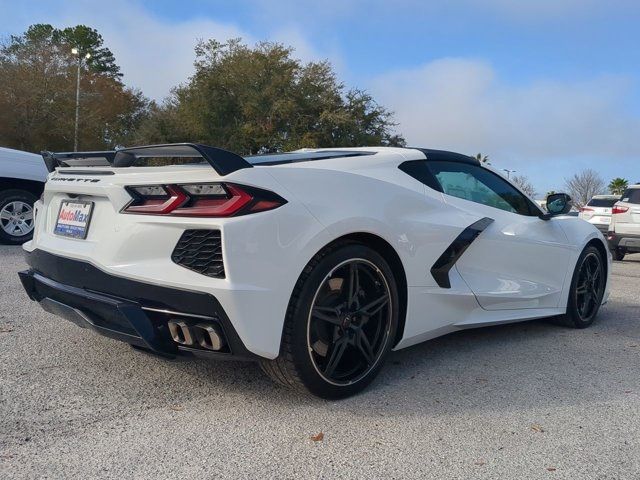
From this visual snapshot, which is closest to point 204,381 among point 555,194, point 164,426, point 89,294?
point 164,426

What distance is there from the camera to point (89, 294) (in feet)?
9.59

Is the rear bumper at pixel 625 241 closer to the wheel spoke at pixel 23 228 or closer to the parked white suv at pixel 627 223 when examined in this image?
the parked white suv at pixel 627 223

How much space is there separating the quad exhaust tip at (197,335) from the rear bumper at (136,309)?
20 millimetres

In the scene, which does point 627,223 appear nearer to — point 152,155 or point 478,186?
point 478,186

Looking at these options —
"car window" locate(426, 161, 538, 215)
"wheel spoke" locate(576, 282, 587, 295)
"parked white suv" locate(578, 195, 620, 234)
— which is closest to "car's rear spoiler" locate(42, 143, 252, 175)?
"car window" locate(426, 161, 538, 215)

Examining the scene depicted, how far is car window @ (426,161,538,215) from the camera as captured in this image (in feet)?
12.8

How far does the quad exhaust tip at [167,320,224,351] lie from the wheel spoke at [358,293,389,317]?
2.76ft

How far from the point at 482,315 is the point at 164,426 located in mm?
2224

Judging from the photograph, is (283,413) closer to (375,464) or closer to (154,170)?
(375,464)

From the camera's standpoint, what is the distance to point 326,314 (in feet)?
10.0

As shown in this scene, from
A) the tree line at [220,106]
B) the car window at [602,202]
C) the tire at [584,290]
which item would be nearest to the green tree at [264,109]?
the tree line at [220,106]

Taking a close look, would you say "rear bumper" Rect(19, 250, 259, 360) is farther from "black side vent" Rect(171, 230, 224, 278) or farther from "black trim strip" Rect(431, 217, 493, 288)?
"black trim strip" Rect(431, 217, 493, 288)

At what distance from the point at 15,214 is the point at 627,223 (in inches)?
432

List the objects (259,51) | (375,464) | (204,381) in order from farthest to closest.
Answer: (259,51) → (204,381) → (375,464)
